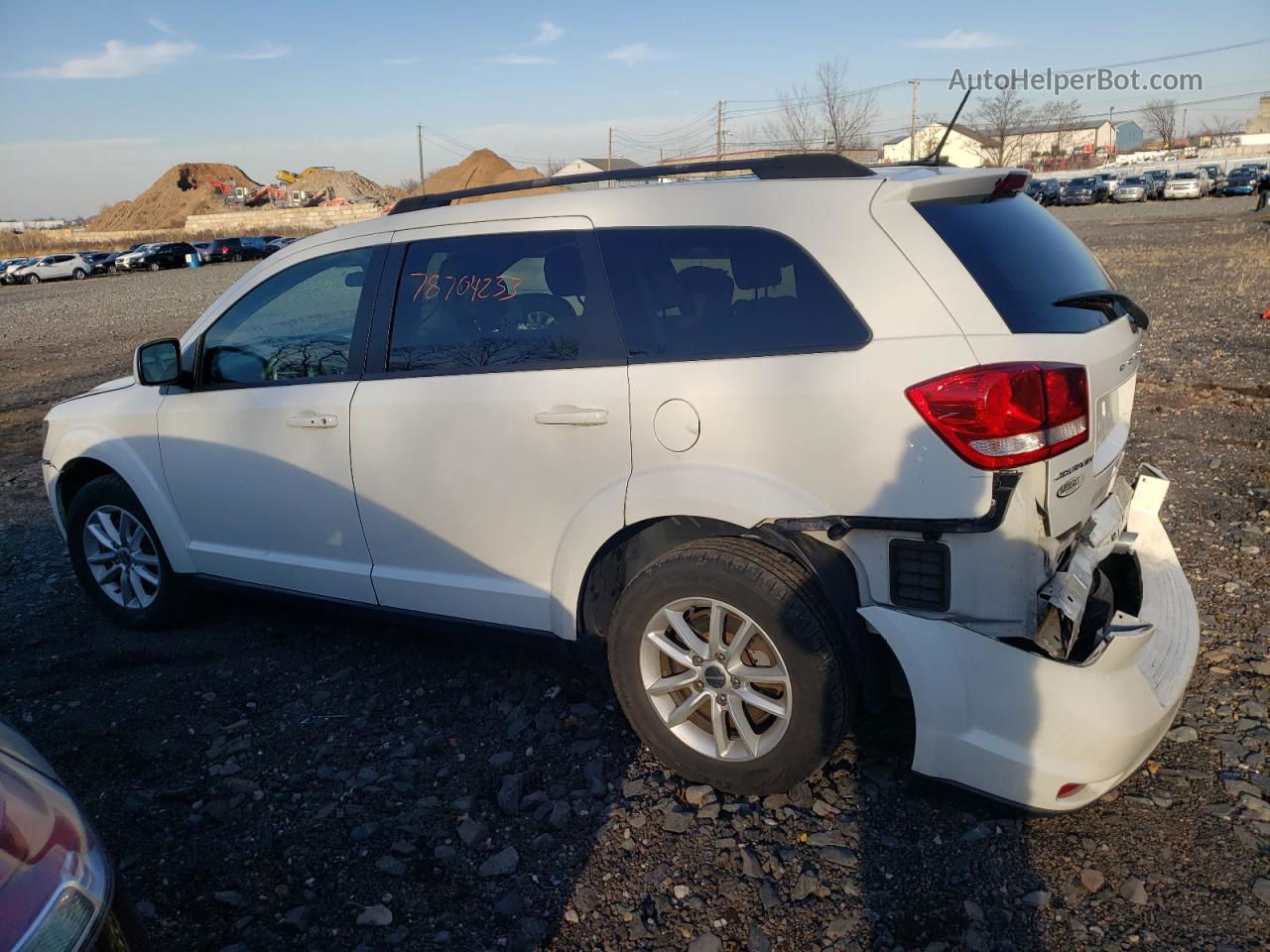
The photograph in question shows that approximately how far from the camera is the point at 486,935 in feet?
8.38

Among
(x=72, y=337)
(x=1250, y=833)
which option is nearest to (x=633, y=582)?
(x=1250, y=833)

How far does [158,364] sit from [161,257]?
47.5 m

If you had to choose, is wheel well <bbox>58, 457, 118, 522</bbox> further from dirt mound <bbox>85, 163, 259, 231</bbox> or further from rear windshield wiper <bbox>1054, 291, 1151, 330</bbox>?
dirt mound <bbox>85, 163, 259, 231</bbox>

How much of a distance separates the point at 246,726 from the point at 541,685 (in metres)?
1.18

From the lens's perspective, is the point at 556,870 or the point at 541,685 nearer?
the point at 556,870

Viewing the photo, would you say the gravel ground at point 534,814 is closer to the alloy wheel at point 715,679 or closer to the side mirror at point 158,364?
the alloy wheel at point 715,679

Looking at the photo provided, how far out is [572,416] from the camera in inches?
121

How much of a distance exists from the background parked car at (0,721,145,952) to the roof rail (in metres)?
2.23

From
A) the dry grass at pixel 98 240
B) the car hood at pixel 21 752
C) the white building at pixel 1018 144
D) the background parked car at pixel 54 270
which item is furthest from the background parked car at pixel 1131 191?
the car hood at pixel 21 752

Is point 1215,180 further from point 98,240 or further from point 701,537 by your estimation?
point 98,240

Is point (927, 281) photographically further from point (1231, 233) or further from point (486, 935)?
point (1231, 233)

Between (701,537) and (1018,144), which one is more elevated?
(1018,144)

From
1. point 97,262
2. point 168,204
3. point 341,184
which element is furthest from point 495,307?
point 168,204

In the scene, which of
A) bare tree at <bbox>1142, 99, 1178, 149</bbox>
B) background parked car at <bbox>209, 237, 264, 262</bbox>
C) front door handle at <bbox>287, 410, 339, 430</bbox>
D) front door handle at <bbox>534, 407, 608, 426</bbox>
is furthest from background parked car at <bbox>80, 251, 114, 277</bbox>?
bare tree at <bbox>1142, 99, 1178, 149</bbox>
